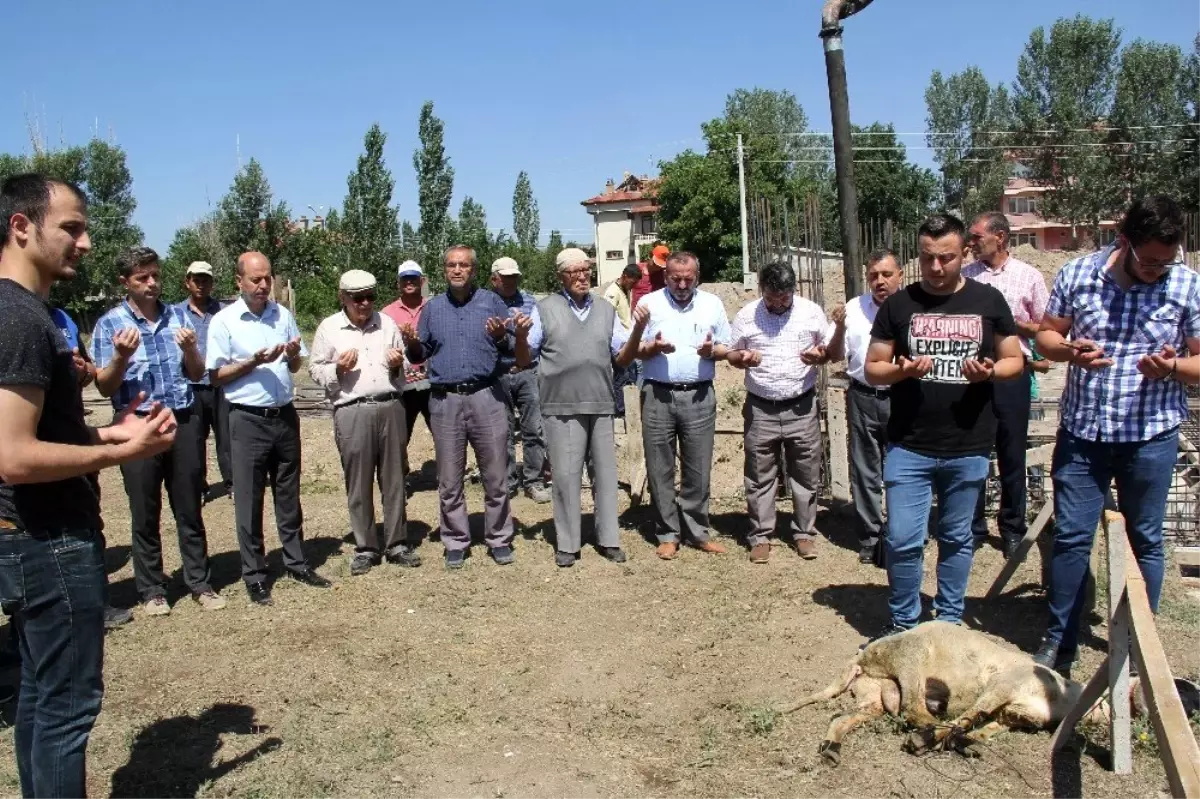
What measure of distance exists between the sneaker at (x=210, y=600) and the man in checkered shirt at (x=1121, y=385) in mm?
4608

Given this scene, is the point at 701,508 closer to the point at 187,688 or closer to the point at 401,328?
the point at 401,328

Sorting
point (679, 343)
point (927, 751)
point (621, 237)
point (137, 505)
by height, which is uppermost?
point (621, 237)

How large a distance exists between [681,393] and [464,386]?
1.45m

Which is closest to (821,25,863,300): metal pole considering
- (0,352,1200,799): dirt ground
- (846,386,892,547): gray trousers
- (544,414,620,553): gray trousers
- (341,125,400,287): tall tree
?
(846,386,892,547): gray trousers

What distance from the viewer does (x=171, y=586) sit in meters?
6.30

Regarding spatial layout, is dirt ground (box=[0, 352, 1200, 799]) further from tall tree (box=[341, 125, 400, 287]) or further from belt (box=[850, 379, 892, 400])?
tall tree (box=[341, 125, 400, 287])

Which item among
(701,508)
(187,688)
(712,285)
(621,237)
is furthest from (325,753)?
(621,237)

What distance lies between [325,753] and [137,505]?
2406mm

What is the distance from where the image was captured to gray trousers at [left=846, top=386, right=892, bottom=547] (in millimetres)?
6137

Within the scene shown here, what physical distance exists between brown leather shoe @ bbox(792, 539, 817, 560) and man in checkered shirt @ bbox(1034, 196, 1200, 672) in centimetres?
205

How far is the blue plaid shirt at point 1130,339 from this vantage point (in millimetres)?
4133

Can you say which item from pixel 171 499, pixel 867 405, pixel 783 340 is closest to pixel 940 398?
pixel 867 405

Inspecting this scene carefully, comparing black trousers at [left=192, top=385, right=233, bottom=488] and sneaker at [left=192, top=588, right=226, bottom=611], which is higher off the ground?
black trousers at [left=192, top=385, right=233, bottom=488]

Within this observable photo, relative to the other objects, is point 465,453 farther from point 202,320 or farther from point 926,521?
point 926,521
